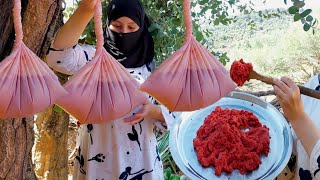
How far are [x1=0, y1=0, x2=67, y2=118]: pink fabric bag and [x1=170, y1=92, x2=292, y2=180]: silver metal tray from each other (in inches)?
22.5

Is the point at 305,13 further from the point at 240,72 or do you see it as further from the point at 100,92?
the point at 100,92

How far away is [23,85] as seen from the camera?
47cm

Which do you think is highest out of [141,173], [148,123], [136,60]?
[136,60]

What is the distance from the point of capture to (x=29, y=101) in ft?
1.55

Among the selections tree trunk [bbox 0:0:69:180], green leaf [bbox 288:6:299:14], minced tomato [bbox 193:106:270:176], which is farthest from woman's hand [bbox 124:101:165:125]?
green leaf [bbox 288:6:299:14]

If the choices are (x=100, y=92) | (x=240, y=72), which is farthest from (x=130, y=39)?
(x=100, y=92)

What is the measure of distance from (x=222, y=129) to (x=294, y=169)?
0.21 metres

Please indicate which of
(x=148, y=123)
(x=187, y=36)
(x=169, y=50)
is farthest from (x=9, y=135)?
(x=169, y=50)

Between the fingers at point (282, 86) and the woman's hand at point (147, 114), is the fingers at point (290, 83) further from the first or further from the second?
the woman's hand at point (147, 114)

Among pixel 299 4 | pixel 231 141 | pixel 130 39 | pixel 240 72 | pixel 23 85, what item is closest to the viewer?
pixel 23 85

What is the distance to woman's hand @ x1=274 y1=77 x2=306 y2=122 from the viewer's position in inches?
35.1

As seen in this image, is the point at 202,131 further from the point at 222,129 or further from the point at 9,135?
the point at 9,135

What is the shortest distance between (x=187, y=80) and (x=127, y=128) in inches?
30.9

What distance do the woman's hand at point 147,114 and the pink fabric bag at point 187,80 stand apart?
0.64 metres
